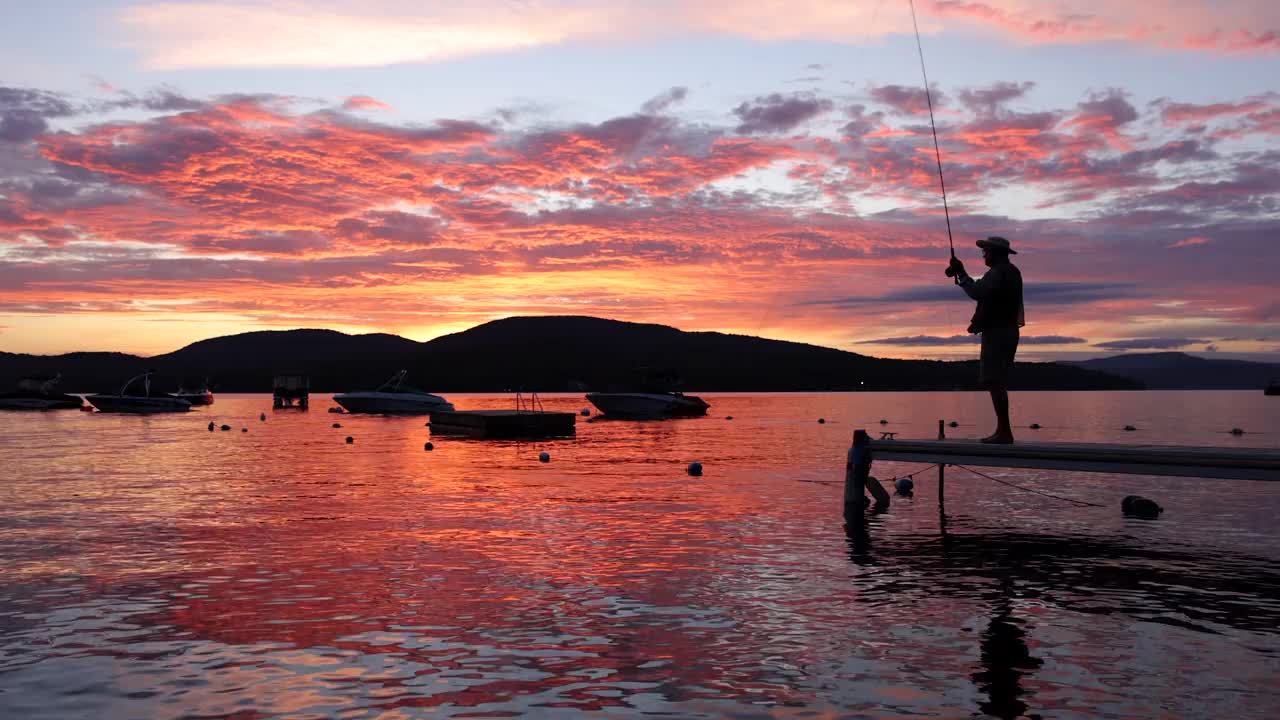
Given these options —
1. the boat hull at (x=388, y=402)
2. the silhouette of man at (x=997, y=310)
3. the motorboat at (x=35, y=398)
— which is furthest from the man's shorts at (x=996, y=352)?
the motorboat at (x=35, y=398)

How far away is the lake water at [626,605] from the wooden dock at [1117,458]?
1514 mm

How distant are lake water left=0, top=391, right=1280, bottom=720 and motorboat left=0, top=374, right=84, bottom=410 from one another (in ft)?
376

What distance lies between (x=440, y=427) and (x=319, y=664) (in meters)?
66.5

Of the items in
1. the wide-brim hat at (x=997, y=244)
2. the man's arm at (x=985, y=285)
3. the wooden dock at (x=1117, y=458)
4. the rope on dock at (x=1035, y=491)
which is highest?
the wide-brim hat at (x=997, y=244)

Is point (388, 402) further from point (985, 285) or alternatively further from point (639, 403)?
point (985, 285)

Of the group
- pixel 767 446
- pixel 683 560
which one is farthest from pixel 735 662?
pixel 767 446

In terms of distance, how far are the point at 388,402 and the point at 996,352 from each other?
87.5 meters

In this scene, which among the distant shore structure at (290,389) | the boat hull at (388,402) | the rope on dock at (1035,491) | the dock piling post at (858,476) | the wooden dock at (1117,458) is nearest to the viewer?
the wooden dock at (1117,458)

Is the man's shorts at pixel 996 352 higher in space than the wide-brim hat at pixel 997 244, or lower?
lower

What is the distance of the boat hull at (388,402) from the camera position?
98.1 meters

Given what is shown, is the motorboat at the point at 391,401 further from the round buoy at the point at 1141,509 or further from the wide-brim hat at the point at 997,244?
the wide-brim hat at the point at 997,244

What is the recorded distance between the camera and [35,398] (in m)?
131

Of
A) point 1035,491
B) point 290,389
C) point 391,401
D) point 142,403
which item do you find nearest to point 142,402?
point 142,403

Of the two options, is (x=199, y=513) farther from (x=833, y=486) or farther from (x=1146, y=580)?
(x=1146, y=580)
